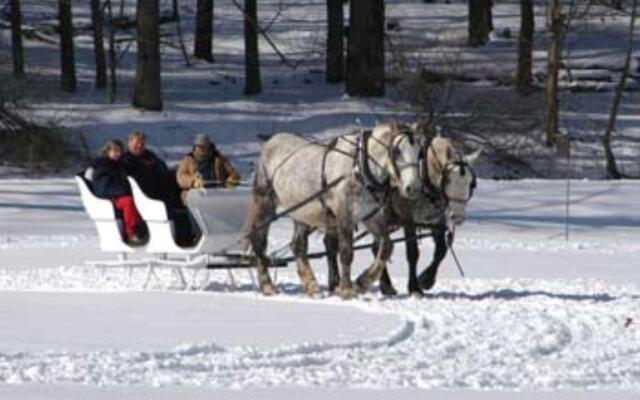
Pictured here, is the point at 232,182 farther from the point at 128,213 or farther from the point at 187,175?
the point at 128,213

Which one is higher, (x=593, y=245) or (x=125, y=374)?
(x=125, y=374)

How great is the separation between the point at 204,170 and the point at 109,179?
988 millimetres

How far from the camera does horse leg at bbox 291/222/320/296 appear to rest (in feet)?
55.6

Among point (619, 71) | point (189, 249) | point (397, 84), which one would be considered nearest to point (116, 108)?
point (397, 84)

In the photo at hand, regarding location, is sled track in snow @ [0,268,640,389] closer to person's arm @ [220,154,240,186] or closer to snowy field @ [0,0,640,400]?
snowy field @ [0,0,640,400]

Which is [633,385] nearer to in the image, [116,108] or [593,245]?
[593,245]

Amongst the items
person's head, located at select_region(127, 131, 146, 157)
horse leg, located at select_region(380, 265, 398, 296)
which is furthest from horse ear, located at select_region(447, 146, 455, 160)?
person's head, located at select_region(127, 131, 146, 157)

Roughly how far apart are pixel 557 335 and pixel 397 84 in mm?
30158

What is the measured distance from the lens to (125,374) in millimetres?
10648

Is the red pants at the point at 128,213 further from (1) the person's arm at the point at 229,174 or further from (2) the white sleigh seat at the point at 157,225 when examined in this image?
(1) the person's arm at the point at 229,174

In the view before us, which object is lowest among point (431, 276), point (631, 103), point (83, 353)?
point (631, 103)

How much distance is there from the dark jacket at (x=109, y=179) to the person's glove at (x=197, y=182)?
2.22 feet

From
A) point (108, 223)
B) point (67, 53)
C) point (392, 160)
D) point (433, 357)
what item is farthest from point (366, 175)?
point (67, 53)

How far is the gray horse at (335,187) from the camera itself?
16.3 metres
